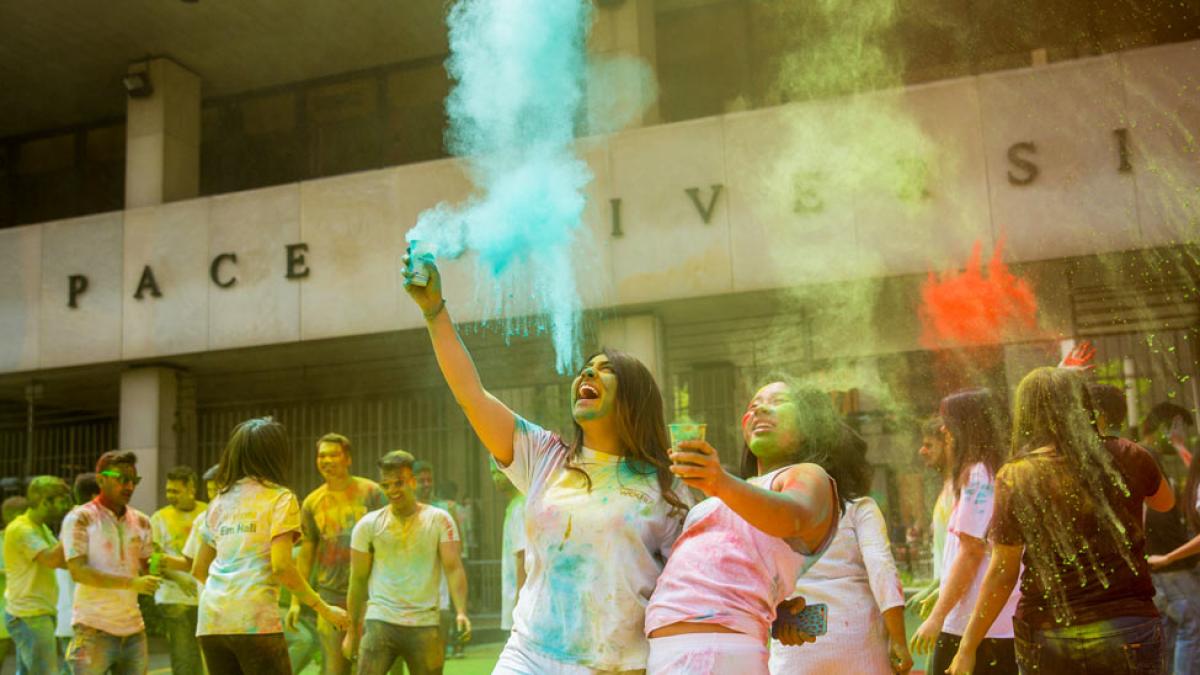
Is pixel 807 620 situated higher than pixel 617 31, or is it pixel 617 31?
pixel 617 31

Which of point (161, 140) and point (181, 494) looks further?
point (161, 140)

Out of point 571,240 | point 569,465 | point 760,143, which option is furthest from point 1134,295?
point 569,465

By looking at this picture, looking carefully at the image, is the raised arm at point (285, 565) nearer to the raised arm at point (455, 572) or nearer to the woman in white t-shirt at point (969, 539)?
the raised arm at point (455, 572)

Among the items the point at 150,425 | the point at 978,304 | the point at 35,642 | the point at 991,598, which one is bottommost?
the point at 35,642

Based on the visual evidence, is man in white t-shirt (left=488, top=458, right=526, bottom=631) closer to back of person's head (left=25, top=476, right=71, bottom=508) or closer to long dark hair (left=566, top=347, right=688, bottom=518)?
back of person's head (left=25, top=476, right=71, bottom=508)

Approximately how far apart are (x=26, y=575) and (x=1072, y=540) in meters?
6.94

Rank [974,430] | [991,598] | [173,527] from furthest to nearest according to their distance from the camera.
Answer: [173,527], [974,430], [991,598]

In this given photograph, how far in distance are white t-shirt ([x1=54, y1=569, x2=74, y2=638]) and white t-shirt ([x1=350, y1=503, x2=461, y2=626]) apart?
9.13ft

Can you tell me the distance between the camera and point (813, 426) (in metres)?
3.80

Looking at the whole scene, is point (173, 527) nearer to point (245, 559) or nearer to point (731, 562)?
point (245, 559)

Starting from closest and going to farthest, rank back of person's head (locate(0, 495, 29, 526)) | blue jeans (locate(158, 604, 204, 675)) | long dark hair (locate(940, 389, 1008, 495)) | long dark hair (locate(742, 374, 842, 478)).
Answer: long dark hair (locate(742, 374, 842, 478)) → long dark hair (locate(940, 389, 1008, 495)) → blue jeans (locate(158, 604, 204, 675)) → back of person's head (locate(0, 495, 29, 526))

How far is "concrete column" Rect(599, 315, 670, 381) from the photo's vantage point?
12.2 metres

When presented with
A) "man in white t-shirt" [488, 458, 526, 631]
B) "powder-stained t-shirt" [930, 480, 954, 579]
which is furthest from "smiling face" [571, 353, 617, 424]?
"man in white t-shirt" [488, 458, 526, 631]

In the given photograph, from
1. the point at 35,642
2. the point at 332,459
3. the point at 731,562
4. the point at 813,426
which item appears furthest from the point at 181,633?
the point at 731,562
